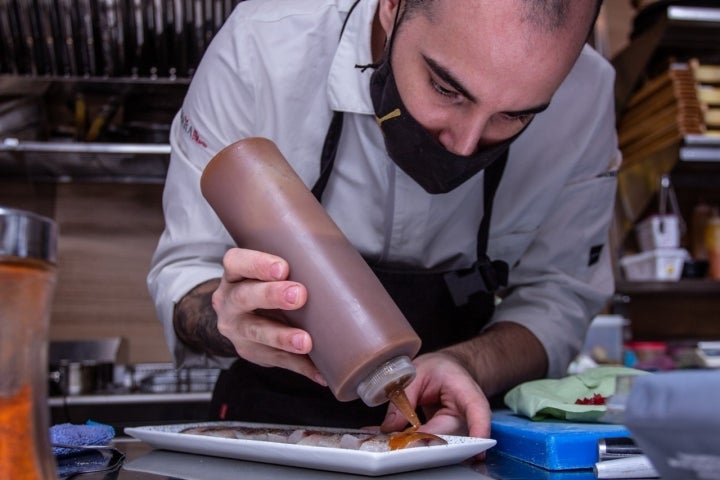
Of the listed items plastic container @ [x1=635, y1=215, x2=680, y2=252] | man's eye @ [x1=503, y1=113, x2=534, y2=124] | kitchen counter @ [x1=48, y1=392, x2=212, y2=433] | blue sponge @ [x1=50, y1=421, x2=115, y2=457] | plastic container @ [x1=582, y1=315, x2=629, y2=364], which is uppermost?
man's eye @ [x1=503, y1=113, x2=534, y2=124]

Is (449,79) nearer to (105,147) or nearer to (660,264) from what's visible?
(105,147)

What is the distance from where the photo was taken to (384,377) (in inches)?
29.0

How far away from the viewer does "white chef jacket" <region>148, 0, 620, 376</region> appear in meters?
1.21

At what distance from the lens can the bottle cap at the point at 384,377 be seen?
0.74 metres

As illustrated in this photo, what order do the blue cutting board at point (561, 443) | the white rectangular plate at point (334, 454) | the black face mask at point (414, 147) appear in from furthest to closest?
the black face mask at point (414, 147)
the blue cutting board at point (561, 443)
the white rectangular plate at point (334, 454)

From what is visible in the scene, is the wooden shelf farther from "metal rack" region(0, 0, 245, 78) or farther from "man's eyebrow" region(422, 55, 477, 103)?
"man's eyebrow" region(422, 55, 477, 103)

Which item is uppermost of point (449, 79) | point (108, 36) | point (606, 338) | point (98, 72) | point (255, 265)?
point (108, 36)

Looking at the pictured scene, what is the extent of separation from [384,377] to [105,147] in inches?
74.4

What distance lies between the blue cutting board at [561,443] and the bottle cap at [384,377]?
174 millimetres

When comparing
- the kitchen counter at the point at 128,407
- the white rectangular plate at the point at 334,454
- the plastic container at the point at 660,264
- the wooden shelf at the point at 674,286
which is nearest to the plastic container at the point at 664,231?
the plastic container at the point at 660,264

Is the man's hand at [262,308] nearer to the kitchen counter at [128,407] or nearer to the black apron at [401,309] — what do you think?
the black apron at [401,309]

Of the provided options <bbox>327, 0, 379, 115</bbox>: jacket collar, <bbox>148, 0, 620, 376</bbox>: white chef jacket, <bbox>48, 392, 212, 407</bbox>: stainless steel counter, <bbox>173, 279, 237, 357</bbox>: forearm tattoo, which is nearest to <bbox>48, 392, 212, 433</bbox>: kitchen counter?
<bbox>48, 392, 212, 407</bbox>: stainless steel counter

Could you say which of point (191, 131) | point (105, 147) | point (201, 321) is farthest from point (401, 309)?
point (105, 147)

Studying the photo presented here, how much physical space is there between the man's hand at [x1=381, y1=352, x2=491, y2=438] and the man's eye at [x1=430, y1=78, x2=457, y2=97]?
14.0 inches
